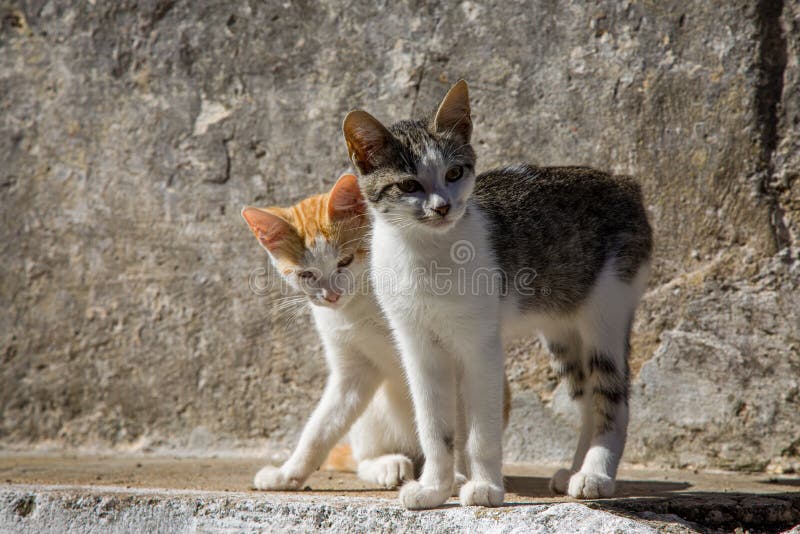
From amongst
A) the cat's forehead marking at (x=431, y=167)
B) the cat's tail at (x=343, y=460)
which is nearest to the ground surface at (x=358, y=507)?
the cat's tail at (x=343, y=460)

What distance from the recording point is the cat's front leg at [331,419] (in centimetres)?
307

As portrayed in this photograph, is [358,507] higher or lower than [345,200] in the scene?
lower

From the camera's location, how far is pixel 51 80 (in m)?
4.34

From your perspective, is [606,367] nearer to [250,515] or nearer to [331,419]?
[331,419]

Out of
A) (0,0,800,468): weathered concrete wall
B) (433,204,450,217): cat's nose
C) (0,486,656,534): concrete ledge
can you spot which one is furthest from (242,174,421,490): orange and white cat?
(0,0,800,468): weathered concrete wall

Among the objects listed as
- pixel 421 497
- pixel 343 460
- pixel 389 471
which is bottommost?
pixel 343 460

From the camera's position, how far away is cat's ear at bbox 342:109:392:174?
257 cm

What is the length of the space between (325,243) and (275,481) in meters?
0.91

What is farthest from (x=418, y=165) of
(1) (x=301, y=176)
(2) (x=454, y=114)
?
(1) (x=301, y=176)

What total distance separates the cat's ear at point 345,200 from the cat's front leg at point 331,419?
1.82 feet

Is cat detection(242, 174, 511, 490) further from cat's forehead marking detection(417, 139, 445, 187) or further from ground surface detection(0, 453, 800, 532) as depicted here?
cat's forehead marking detection(417, 139, 445, 187)

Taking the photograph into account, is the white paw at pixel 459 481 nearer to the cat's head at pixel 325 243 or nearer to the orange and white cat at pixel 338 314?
the orange and white cat at pixel 338 314

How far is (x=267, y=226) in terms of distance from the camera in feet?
10.5

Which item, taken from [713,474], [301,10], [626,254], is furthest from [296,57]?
[713,474]
